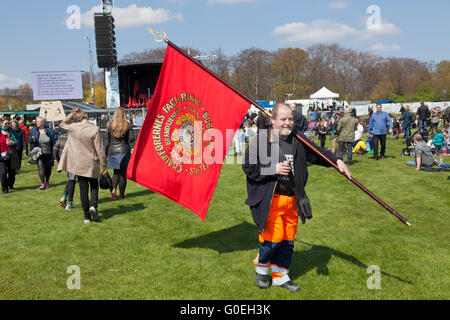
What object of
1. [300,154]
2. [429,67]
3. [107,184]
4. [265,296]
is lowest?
[265,296]

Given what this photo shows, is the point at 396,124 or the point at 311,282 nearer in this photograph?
the point at 311,282

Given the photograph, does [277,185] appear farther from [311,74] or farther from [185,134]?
[311,74]

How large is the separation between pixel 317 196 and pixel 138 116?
511 inches

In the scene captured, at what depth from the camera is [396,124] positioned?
2189 cm

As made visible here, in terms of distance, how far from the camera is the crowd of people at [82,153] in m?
6.90

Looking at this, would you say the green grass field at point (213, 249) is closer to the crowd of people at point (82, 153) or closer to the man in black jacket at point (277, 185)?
the crowd of people at point (82, 153)

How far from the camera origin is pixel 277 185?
13.8ft

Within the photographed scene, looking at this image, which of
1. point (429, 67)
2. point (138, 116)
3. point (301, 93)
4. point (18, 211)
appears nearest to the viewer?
point (18, 211)

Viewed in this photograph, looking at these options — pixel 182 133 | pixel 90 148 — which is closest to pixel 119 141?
pixel 90 148

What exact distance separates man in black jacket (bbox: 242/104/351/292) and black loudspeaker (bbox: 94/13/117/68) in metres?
13.3

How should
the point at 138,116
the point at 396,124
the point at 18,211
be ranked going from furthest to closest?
the point at 396,124 < the point at 138,116 < the point at 18,211

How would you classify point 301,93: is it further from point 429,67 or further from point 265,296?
point 265,296

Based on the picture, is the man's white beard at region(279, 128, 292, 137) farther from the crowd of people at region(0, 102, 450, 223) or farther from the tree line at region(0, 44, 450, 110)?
the tree line at region(0, 44, 450, 110)

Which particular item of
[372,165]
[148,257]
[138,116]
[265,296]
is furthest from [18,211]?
[138,116]
